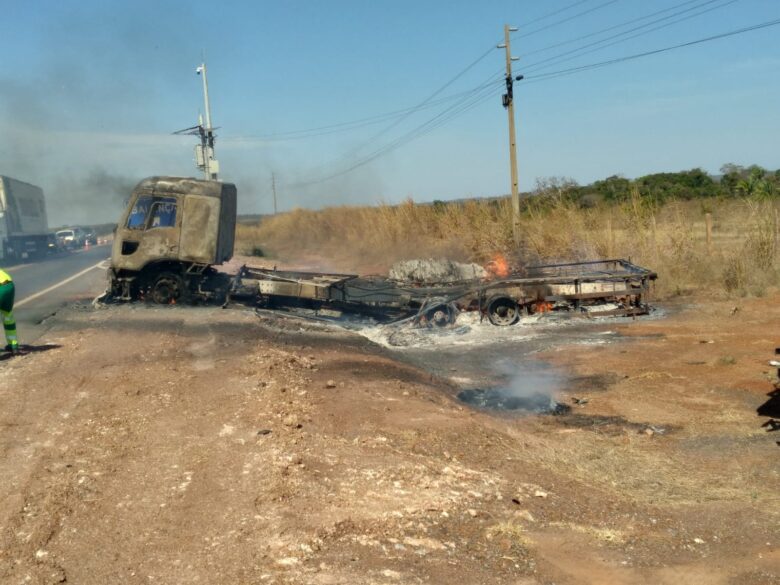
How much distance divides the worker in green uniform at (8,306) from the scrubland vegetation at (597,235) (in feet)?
44.3

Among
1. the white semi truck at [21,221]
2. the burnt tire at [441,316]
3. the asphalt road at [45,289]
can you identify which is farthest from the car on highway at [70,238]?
the burnt tire at [441,316]

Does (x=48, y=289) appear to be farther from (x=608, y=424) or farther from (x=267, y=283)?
(x=608, y=424)

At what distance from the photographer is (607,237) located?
2036 centimetres

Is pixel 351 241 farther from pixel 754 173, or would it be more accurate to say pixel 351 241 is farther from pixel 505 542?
pixel 505 542

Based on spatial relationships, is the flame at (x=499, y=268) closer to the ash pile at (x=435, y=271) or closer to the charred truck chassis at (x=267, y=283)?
the ash pile at (x=435, y=271)

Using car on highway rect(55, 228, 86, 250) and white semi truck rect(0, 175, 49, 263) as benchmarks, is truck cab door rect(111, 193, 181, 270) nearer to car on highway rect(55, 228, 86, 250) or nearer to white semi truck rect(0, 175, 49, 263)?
white semi truck rect(0, 175, 49, 263)

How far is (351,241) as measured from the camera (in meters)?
34.5

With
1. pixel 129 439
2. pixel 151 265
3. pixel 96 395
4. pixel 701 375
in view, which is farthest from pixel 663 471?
pixel 151 265

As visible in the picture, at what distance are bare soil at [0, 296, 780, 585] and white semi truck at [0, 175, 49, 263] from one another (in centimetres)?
2683

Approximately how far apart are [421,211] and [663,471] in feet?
77.2

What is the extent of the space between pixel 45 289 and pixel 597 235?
1637 cm

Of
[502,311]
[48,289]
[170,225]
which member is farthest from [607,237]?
[48,289]

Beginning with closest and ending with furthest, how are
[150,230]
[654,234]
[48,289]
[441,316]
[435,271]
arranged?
[441,316] < [150,230] < [435,271] < [654,234] < [48,289]

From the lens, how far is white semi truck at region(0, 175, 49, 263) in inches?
1351
